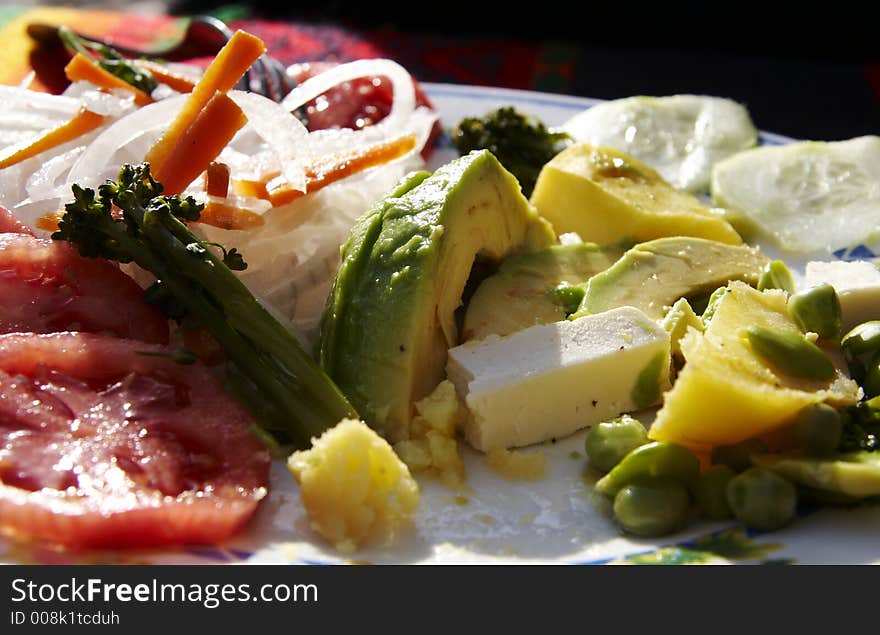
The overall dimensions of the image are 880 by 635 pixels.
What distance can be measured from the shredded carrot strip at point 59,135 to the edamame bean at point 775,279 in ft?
8.15

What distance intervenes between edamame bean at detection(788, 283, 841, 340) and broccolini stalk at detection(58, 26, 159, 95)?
2.73 m

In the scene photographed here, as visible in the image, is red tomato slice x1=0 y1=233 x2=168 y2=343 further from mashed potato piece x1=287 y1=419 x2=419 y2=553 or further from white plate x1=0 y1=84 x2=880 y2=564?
mashed potato piece x1=287 y1=419 x2=419 y2=553

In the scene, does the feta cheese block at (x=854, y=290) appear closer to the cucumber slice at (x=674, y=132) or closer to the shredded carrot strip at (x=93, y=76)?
the cucumber slice at (x=674, y=132)

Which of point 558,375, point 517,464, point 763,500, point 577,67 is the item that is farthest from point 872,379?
point 577,67

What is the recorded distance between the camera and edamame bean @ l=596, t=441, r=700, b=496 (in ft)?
8.50

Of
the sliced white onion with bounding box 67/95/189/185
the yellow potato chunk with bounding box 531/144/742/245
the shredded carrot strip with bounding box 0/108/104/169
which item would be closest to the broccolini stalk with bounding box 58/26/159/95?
the shredded carrot strip with bounding box 0/108/104/169

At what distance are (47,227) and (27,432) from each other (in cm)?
93

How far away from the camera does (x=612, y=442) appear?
2.74m

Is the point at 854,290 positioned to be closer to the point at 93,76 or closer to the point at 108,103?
the point at 108,103

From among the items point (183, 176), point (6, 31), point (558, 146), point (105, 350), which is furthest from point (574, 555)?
point (6, 31)

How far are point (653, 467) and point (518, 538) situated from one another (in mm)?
409

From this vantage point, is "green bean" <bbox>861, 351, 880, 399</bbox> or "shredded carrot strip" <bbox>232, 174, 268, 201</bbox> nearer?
"green bean" <bbox>861, 351, 880, 399</bbox>
